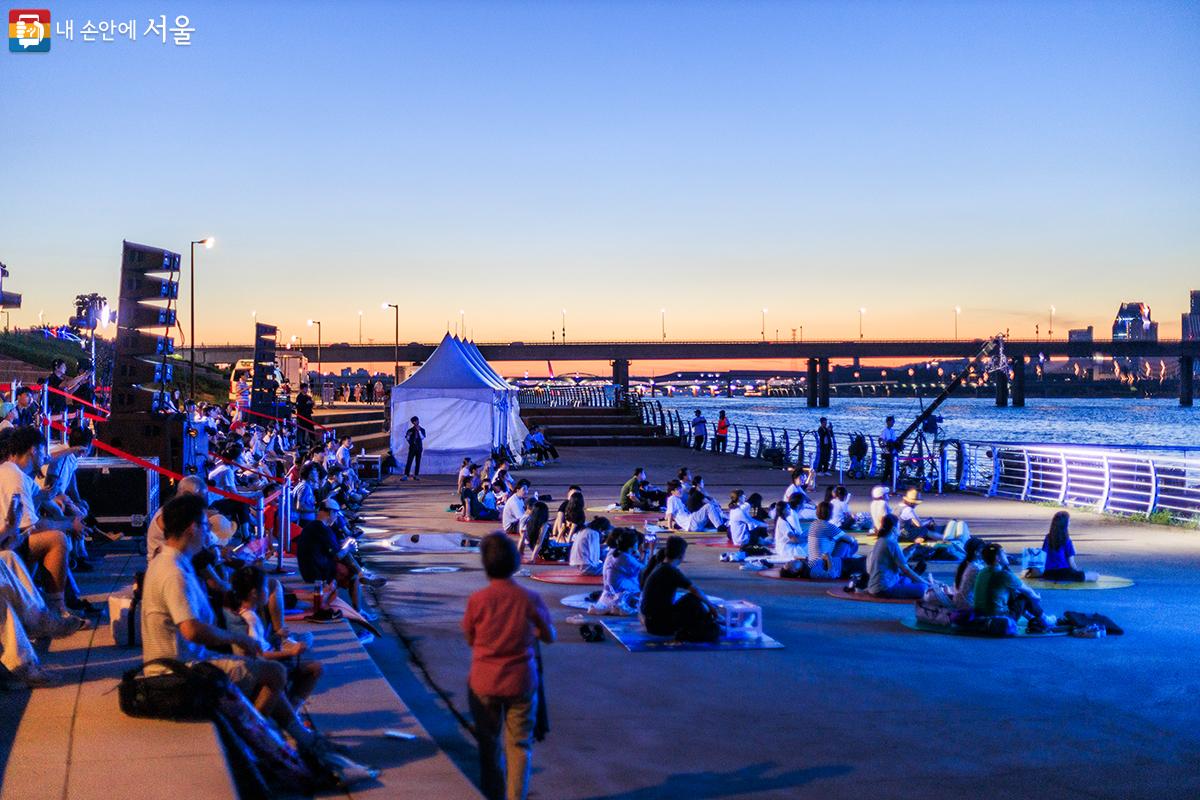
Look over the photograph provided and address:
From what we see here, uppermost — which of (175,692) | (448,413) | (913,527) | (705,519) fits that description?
(448,413)

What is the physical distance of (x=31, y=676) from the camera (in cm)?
802

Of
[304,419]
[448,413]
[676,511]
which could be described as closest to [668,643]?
[676,511]

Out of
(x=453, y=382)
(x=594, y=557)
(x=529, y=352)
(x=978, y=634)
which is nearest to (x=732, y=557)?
(x=594, y=557)

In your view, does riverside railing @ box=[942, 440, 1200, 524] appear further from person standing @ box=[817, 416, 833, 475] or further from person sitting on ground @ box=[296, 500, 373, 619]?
person sitting on ground @ box=[296, 500, 373, 619]

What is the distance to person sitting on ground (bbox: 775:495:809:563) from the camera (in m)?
17.3

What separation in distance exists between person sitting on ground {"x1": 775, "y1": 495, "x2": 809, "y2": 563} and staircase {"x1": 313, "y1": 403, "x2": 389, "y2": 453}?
28628 millimetres

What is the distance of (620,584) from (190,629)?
22.9 ft

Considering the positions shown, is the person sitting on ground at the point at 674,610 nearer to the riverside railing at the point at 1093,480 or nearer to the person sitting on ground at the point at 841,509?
the person sitting on ground at the point at 841,509

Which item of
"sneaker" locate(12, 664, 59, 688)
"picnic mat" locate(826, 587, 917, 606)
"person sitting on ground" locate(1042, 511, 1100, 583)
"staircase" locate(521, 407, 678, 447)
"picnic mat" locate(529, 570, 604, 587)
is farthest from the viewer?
"staircase" locate(521, 407, 678, 447)

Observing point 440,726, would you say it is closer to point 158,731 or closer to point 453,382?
point 158,731

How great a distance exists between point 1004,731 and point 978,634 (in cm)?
363

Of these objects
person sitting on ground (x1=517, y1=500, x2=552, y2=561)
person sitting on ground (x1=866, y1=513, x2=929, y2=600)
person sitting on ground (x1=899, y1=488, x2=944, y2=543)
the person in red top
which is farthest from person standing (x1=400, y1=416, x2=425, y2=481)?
the person in red top

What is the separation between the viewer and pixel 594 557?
16516mm

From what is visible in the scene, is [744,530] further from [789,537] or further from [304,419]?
[304,419]
